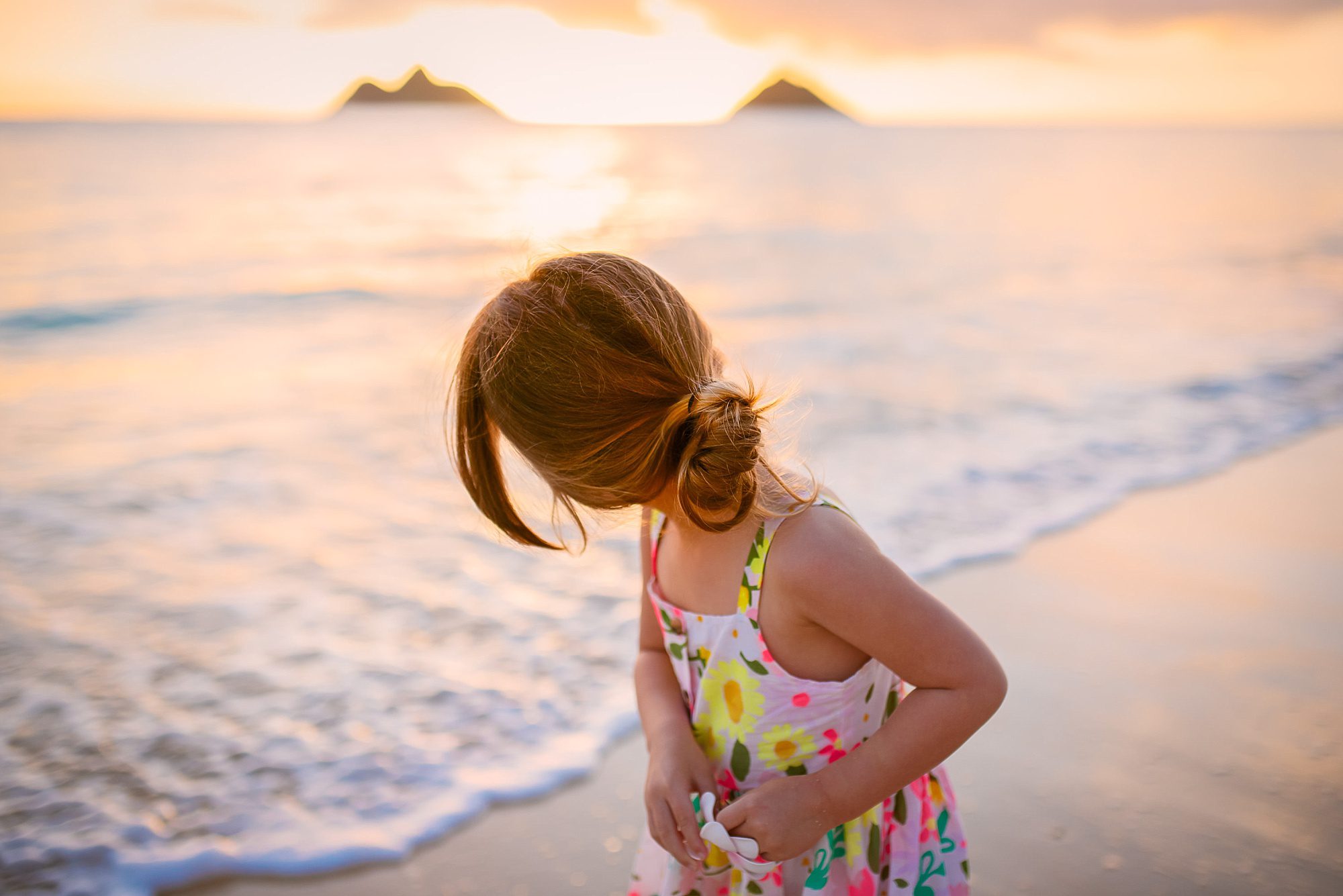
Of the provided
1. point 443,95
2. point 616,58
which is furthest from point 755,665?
point 443,95

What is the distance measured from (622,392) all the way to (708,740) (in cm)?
60

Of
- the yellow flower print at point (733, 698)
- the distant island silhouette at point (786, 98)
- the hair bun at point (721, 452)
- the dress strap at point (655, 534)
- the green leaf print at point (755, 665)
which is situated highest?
the distant island silhouette at point (786, 98)

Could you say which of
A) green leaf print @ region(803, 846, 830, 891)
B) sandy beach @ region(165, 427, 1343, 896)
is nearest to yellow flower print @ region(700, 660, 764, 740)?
green leaf print @ region(803, 846, 830, 891)

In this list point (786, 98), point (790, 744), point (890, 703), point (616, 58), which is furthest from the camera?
point (786, 98)

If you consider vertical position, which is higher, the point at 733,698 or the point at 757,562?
the point at 757,562

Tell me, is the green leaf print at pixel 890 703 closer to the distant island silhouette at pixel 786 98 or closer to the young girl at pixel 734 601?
the young girl at pixel 734 601

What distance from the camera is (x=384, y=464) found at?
526 centimetres

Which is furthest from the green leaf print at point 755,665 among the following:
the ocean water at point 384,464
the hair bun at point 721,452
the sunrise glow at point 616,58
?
the sunrise glow at point 616,58

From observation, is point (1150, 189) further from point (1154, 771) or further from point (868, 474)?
point (1154, 771)

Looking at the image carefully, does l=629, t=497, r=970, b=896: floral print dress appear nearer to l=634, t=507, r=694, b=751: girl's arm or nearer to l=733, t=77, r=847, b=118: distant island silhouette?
l=634, t=507, r=694, b=751: girl's arm

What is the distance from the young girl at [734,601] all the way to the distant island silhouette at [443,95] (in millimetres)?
58299

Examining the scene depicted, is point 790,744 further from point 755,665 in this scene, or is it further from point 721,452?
point 721,452

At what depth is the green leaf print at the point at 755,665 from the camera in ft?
4.27

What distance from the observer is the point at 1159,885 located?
6.50ft
